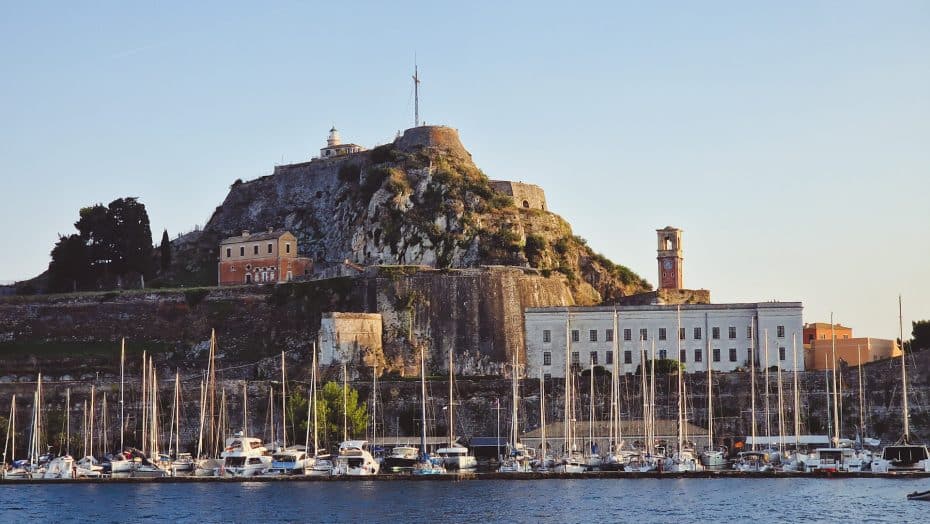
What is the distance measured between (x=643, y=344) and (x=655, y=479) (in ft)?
51.6

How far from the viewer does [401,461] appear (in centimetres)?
7525

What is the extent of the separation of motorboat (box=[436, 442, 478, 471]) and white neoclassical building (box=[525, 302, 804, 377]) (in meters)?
12.2

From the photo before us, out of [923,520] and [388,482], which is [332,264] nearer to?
[388,482]

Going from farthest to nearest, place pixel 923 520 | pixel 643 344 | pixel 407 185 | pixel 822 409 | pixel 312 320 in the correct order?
pixel 407 185, pixel 312 320, pixel 643 344, pixel 822 409, pixel 923 520

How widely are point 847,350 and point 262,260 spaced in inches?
1411

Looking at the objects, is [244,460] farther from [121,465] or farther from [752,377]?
[752,377]

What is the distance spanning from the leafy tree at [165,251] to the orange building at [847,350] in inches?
1630

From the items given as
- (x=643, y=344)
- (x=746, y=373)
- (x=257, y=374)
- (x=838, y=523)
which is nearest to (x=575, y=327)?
(x=643, y=344)

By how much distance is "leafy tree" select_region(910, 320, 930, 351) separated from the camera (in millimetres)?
93562

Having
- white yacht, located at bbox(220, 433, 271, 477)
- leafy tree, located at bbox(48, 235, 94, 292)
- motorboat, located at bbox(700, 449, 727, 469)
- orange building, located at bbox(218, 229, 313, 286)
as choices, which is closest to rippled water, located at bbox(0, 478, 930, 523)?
white yacht, located at bbox(220, 433, 271, 477)

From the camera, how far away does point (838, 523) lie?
183ft

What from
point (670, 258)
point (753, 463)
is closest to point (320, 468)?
point (753, 463)

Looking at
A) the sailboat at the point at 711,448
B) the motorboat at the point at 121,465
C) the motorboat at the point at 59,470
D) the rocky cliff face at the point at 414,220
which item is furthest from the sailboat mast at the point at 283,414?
the sailboat at the point at 711,448

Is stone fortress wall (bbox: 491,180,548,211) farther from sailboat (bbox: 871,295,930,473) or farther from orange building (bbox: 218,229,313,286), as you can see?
sailboat (bbox: 871,295,930,473)
